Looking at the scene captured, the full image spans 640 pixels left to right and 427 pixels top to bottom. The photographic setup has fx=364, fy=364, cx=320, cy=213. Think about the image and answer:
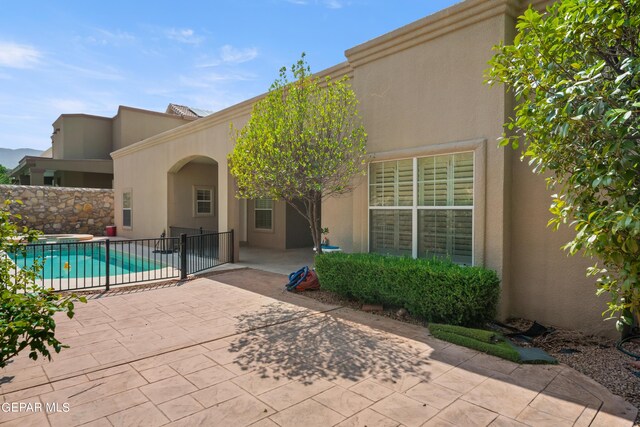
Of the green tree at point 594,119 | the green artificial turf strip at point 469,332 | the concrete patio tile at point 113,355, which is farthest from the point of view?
the green artificial turf strip at point 469,332

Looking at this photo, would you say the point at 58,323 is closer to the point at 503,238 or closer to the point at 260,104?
the point at 260,104

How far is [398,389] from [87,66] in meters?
12.2

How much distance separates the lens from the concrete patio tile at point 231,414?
2.84 m

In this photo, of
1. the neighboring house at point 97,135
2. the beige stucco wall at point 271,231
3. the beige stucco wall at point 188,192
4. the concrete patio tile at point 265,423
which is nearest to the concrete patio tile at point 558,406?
the concrete patio tile at point 265,423

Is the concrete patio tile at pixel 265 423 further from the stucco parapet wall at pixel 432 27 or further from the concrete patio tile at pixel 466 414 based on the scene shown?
the stucco parapet wall at pixel 432 27

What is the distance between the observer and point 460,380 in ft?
11.7

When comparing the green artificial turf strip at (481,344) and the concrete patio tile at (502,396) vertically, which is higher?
the green artificial turf strip at (481,344)

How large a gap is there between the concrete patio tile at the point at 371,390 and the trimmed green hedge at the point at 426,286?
1.95 meters

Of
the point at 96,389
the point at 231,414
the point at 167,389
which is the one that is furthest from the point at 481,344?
the point at 96,389

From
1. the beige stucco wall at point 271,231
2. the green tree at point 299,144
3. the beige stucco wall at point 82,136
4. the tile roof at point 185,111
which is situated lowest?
the beige stucco wall at point 271,231

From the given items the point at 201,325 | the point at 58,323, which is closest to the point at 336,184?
the point at 201,325

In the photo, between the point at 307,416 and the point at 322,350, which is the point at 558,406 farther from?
the point at 322,350

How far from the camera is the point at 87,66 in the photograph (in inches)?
426

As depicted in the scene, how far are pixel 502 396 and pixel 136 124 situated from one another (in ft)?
78.1
